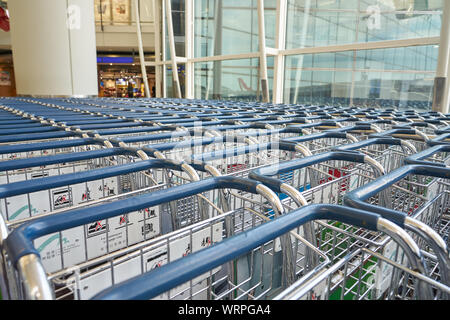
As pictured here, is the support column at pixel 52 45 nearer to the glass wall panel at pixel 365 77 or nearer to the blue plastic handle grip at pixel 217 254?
the glass wall panel at pixel 365 77

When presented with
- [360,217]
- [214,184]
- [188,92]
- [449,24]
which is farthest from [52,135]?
[188,92]

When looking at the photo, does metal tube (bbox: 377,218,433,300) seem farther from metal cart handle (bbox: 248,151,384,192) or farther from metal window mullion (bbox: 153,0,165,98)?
metal window mullion (bbox: 153,0,165,98)

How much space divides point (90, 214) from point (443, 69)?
626 cm

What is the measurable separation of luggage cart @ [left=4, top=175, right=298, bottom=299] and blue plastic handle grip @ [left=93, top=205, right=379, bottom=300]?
0.04m

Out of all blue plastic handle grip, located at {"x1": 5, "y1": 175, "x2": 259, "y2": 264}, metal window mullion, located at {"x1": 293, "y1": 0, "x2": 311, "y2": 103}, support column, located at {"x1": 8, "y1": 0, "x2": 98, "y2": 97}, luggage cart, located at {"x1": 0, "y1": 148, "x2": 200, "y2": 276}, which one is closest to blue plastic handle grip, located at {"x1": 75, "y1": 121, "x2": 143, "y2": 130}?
luggage cart, located at {"x1": 0, "y1": 148, "x2": 200, "y2": 276}

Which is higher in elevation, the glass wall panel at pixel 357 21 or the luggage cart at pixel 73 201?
the glass wall panel at pixel 357 21

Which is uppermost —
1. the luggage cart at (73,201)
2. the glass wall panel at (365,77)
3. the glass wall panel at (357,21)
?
the glass wall panel at (357,21)

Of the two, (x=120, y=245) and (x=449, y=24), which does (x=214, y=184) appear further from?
(x=449, y=24)

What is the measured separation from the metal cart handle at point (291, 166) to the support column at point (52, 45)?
9060 mm

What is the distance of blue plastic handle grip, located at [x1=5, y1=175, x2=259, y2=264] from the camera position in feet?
2.36

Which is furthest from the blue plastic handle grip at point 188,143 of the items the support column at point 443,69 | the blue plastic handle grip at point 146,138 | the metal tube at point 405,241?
the support column at point 443,69

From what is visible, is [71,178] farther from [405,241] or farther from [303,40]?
[303,40]

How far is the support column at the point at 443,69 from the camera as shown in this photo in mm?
5453

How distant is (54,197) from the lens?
1819mm
